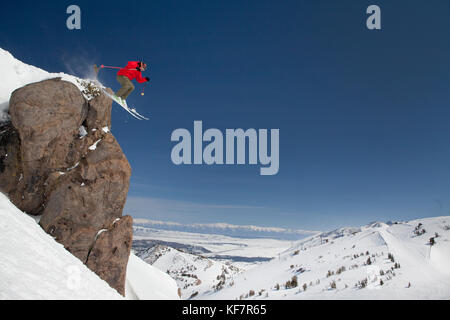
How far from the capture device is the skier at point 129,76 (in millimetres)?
11795

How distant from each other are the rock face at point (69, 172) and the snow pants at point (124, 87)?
3086 millimetres

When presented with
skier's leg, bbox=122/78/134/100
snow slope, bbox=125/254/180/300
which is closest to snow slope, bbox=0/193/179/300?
skier's leg, bbox=122/78/134/100

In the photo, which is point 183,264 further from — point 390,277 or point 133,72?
point 390,277

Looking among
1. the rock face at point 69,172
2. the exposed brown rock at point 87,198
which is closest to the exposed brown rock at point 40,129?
the rock face at point 69,172

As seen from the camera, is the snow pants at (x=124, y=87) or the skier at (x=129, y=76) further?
the snow pants at (x=124, y=87)

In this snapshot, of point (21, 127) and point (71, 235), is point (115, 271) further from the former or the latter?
point (21, 127)

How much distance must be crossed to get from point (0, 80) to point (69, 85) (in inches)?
→ 150

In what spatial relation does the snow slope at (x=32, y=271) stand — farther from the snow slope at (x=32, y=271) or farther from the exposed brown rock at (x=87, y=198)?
the exposed brown rock at (x=87, y=198)

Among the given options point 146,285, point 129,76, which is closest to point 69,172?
point 129,76

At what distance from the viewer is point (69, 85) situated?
13.7 metres

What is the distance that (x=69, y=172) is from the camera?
1284 cm

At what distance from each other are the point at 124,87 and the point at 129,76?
2.93ft

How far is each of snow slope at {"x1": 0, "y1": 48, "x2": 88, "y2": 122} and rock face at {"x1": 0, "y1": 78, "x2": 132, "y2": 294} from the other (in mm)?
1584
